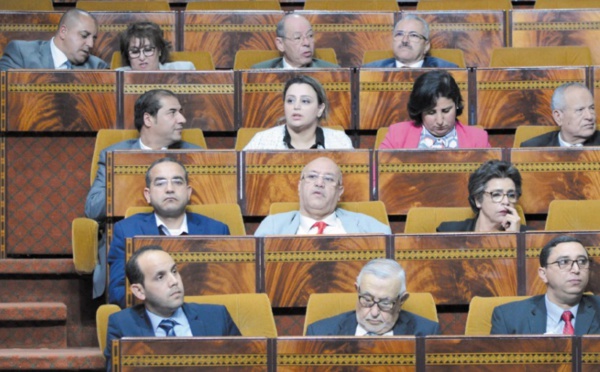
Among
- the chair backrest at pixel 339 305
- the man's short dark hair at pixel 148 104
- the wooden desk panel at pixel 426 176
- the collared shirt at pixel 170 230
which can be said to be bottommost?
the chair backrest at pixel 339 305

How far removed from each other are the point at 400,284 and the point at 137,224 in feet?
1.60

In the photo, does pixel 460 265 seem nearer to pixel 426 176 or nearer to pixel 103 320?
pixel 426 176

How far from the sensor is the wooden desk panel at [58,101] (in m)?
2.55

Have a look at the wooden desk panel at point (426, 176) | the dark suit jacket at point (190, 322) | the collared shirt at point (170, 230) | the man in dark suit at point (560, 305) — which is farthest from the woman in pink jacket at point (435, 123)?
the dark suit jacket at point (190, 322)

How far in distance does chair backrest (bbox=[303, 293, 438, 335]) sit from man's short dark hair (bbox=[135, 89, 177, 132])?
2.04 feet

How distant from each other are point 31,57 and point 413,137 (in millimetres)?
818

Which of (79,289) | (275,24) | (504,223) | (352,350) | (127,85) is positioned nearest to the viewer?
(352,350)

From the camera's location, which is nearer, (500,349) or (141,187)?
(500,349)

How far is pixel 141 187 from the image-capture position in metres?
2.31

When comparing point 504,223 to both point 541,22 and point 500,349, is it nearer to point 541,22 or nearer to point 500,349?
point 500,349

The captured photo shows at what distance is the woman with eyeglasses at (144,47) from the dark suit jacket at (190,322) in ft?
2.93

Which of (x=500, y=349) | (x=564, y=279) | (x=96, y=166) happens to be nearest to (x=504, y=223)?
(x=564, y=279)

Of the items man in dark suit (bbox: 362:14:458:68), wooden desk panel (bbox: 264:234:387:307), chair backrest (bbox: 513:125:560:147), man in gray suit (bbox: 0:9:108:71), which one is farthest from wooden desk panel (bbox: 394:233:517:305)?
man in gray suit (bbox: 0:9:108:71)

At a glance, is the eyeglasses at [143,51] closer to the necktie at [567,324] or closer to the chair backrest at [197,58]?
the chair backrest at [197,58]
